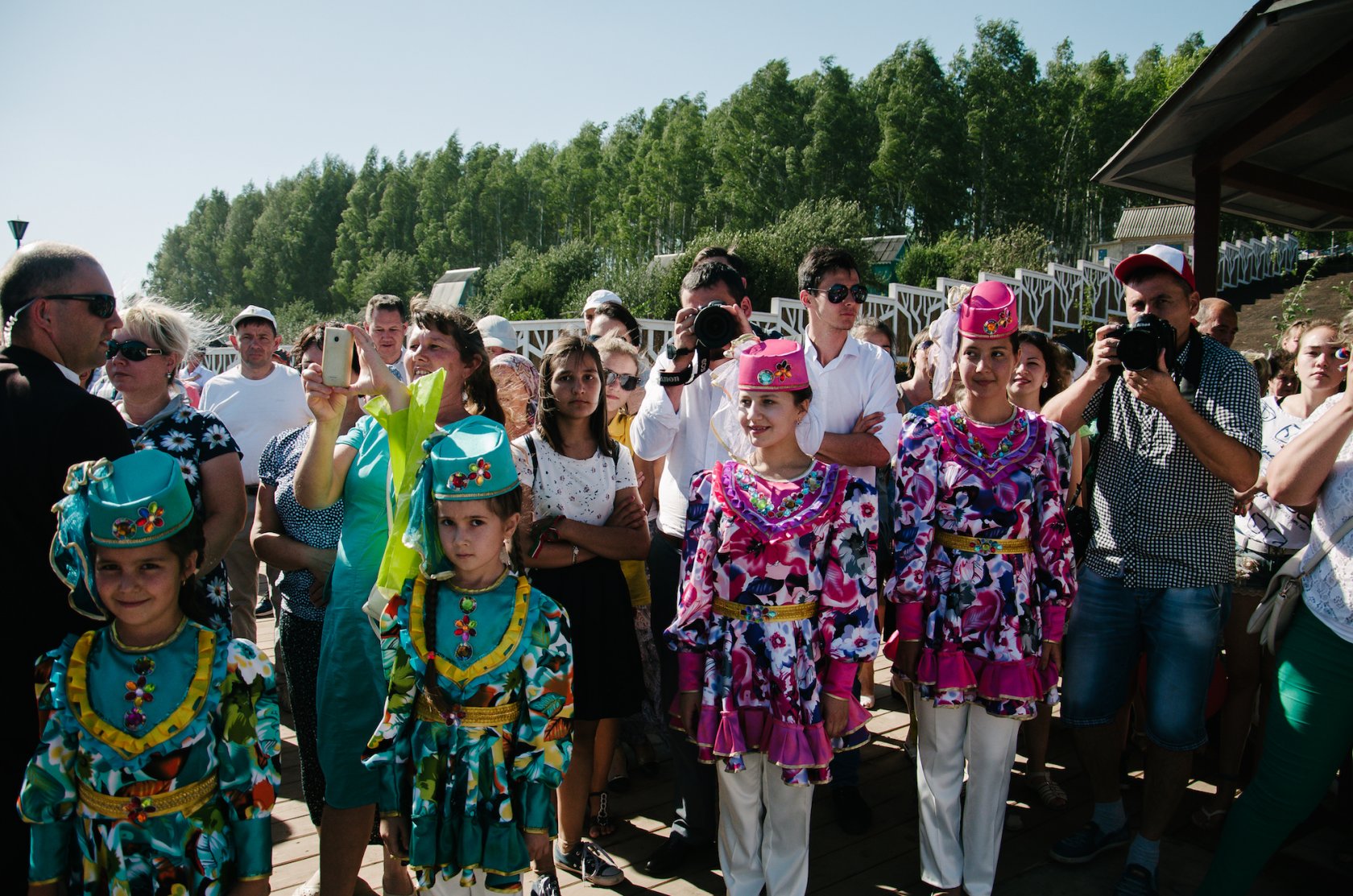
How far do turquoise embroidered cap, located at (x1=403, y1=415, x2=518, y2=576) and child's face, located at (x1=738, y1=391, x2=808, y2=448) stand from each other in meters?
0.71

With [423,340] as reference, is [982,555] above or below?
below

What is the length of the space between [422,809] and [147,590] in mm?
A: 782

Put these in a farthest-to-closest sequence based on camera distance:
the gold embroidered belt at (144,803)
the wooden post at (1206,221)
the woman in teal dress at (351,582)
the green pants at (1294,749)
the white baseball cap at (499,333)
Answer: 1. the wooden post at (1206,221)
2. the white baseball cap at (499,333)
3. the woman in teal dress at (351,582)
4. the green pants at (1294,749)
5. the gold embroidered belt at (144,803)

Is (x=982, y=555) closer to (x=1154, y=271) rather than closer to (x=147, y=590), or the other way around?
(x=1154, y=271)

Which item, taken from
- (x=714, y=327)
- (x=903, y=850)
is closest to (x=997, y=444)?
(x=714, y=327)

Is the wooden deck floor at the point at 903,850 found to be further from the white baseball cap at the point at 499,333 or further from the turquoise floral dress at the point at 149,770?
the white baseball cap at the point at 499,333

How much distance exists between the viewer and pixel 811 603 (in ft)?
8.08

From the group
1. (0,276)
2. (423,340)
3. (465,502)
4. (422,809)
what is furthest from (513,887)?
(0,276)

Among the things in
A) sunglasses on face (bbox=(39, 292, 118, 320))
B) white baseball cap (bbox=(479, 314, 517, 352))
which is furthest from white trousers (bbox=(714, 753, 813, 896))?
white baseball cap (bbox=(479, 314, 517, 352))

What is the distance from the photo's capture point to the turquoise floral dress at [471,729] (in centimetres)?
204

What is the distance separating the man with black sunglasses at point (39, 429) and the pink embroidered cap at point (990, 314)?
7.74 ft

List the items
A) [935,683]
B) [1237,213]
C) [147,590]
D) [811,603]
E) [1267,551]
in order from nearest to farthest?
[147,590] → [811,603] → [935,683] → [1267,551] → [1237,213]

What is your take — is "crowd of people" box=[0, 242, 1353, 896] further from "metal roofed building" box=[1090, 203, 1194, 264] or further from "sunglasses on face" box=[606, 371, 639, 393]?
"metal roofed building" box=[1090, 203, 1194, 264]

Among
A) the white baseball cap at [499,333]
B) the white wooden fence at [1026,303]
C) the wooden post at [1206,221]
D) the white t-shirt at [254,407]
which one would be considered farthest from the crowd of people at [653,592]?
the white wooden fence at [1026,303]
